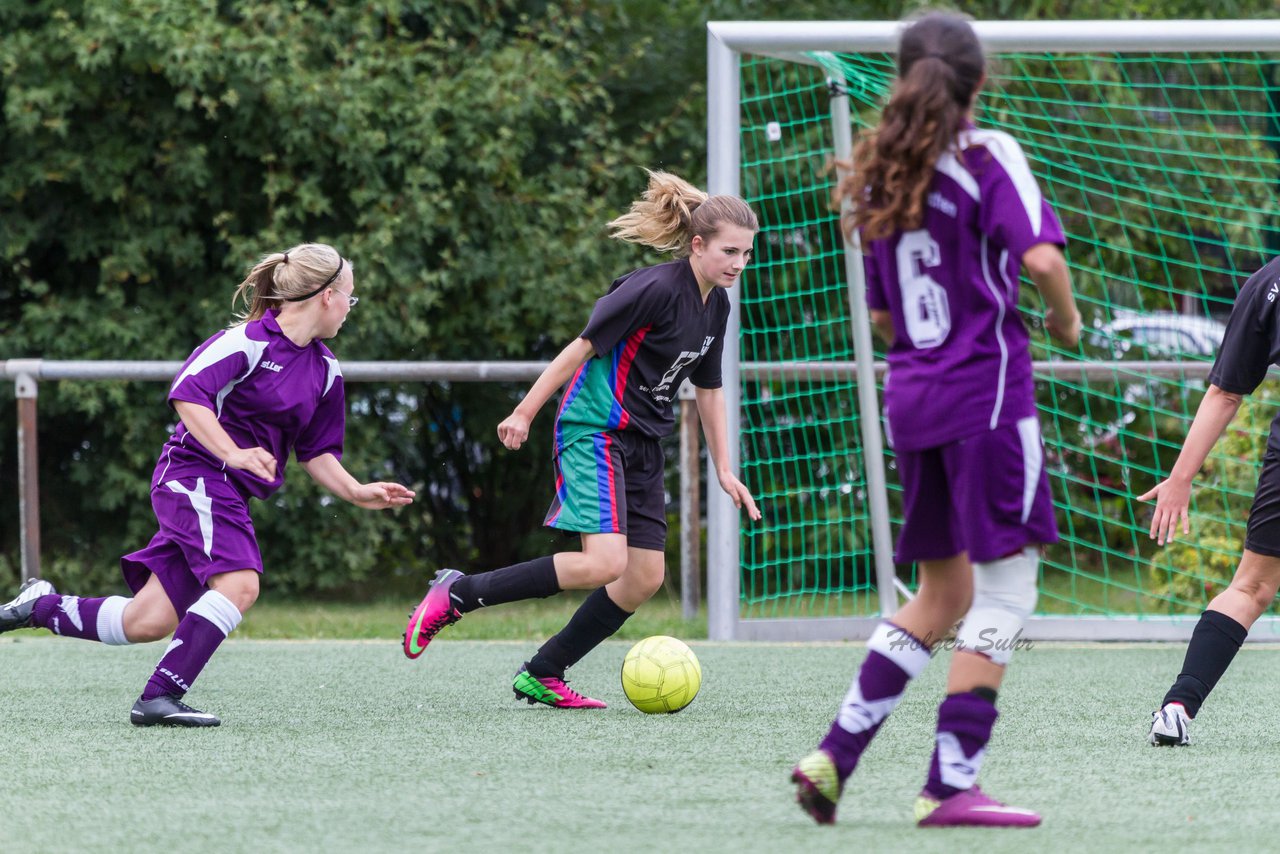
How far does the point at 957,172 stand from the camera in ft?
9.62

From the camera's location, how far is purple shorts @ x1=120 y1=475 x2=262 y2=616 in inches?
182

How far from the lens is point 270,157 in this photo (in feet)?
30.3

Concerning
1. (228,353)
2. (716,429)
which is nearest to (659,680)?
(716,429)

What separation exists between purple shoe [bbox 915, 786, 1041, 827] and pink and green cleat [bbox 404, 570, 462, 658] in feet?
7.38

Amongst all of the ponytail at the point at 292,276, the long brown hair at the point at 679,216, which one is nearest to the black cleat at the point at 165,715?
the ponytail at the point at 292,276

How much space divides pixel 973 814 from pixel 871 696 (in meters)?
0.28

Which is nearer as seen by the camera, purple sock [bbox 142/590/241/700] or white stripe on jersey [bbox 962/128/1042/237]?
white stripe on jersey [bbox 962/128/1042/237]

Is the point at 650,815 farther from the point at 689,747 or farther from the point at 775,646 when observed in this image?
the point at 775,646

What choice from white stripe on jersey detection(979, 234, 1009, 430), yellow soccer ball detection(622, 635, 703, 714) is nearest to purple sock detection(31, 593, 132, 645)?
yellow soccer ball detection(622, 635, 703, 714)

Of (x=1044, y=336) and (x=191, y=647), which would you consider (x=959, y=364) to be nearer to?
(x=191, y=647)

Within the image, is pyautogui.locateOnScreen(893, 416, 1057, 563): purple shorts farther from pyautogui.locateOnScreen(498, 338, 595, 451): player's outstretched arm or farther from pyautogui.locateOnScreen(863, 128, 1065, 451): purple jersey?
pyautogui.locateOnScreen(498, 338, 595, 451): player's outstretched arm

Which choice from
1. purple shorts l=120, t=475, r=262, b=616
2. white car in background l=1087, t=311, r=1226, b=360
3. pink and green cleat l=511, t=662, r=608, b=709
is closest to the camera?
purple shorts l=120, t=475, r=262, b=616

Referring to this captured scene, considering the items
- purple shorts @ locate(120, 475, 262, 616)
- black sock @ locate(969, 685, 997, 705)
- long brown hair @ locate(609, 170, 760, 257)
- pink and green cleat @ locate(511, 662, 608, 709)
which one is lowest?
pink and green cleat @ locate(511, 662, 608, 709)

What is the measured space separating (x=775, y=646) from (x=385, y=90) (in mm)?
4170
